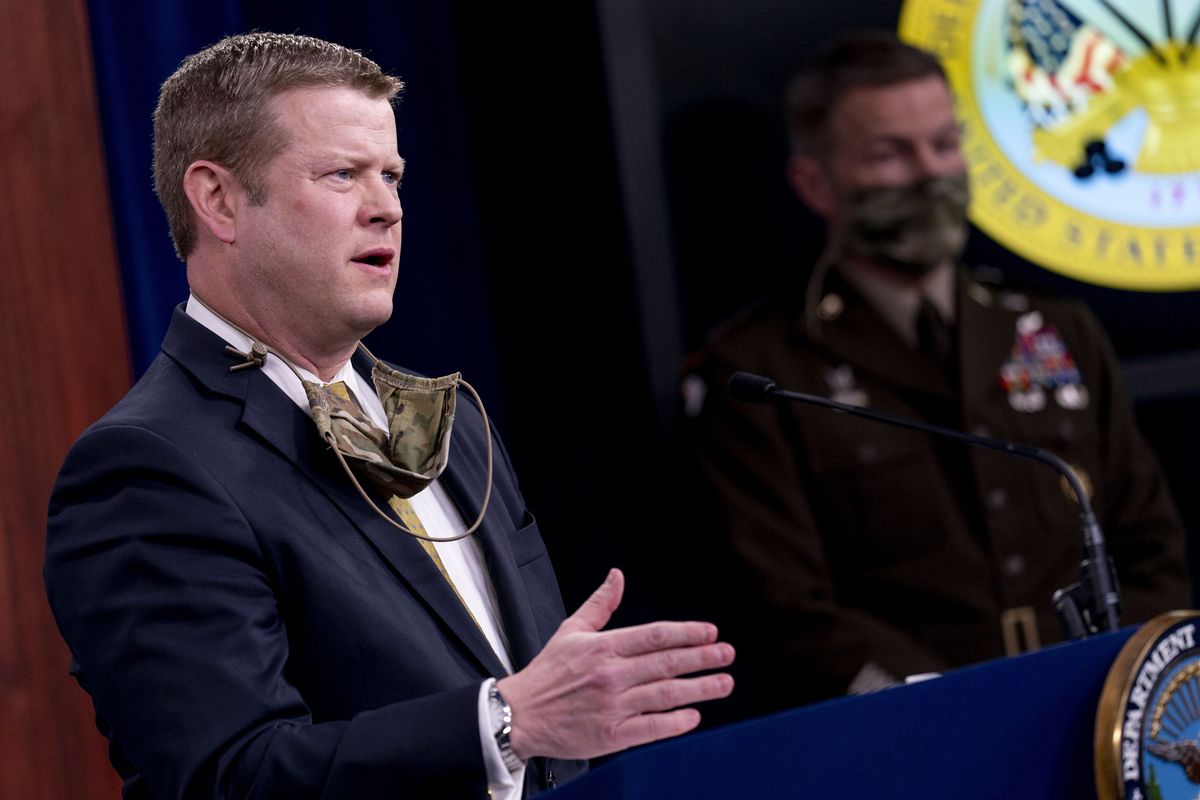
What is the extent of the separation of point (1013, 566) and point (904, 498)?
0.26 meters

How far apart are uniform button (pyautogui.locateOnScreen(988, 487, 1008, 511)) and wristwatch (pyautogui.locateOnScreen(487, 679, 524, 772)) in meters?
1.98

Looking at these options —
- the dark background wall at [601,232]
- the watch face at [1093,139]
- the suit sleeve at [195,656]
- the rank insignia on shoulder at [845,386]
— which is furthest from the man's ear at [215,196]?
the watch face at [1093,139]

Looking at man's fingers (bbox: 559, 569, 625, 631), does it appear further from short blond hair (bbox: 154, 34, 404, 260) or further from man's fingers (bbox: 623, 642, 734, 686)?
short blond hair (bbox: 154, 34, 404, 260)

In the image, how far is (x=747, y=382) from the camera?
195 cm

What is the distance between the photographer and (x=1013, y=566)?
10.2ft

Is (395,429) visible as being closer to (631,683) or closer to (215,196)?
(215,196)

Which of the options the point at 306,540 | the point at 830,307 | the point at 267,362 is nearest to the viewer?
the point at 306,540

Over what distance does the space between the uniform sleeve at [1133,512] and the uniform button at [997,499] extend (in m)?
0.20

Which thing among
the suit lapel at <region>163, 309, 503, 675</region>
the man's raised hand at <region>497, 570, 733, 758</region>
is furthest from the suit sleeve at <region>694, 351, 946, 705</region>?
the man's raised hand at <region>497, 570, 733, 758</region>

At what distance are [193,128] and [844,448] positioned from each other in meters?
1.70

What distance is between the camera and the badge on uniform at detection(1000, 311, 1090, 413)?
3240mm

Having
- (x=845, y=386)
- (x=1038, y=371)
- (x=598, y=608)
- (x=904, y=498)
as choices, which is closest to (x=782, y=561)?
(x=904, y=498)

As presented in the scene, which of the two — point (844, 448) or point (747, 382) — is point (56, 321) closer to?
point (747, 382)

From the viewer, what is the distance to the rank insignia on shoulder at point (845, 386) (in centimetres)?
315
